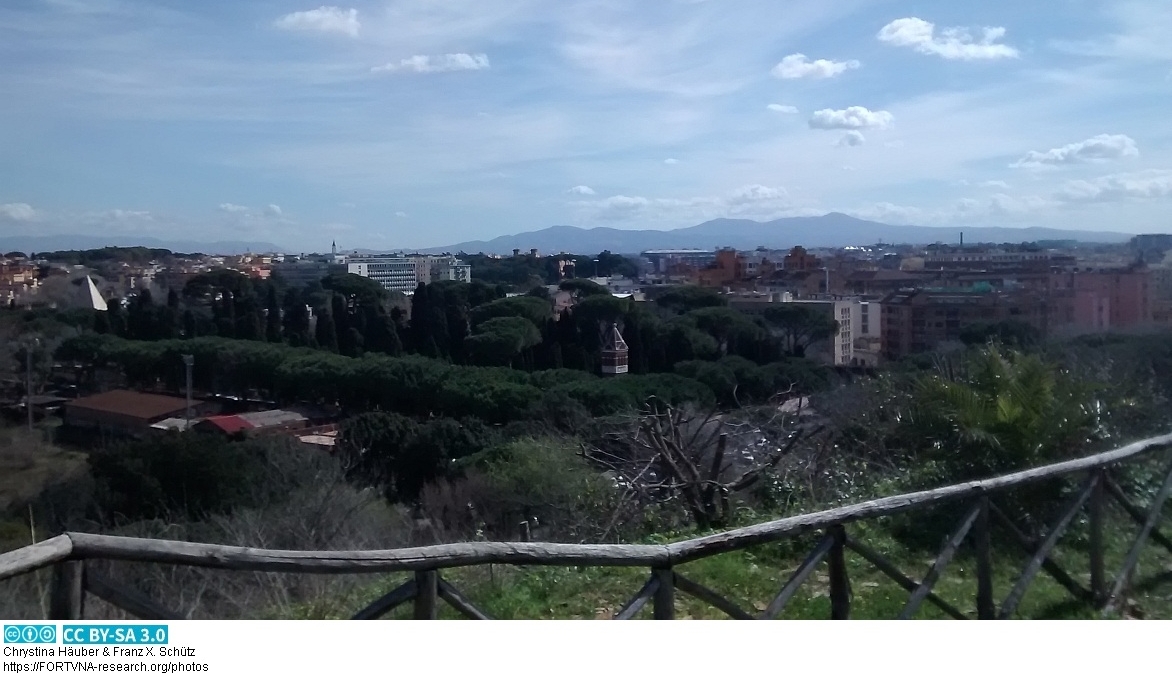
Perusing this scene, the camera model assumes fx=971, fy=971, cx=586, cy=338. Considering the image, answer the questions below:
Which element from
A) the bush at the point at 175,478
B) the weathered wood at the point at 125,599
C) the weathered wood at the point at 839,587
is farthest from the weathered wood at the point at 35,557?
the bush at the point at 175,478

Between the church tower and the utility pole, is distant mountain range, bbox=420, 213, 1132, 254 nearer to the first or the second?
the church tower

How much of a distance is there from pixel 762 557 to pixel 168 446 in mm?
5046

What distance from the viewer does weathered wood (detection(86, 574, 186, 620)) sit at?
2568 millimetres

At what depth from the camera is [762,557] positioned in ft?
16.2

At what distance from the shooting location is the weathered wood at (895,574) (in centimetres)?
325

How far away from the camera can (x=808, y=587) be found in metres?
4.12

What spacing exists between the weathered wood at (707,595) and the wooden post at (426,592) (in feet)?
2.33

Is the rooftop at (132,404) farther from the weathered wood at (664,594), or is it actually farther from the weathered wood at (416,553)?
the weathered wood at (664,594)

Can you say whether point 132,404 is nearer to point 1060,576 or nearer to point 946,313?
point 946,313

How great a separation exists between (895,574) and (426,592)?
1703mm

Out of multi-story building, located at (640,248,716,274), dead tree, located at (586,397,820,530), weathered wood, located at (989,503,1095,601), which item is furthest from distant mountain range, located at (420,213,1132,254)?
weathered wood, located at (989,503,1095,601)

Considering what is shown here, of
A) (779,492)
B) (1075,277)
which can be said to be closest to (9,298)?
(779,492)

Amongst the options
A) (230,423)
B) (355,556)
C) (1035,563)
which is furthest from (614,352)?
(355,556)

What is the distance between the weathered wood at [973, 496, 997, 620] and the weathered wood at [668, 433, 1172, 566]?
13 cm
